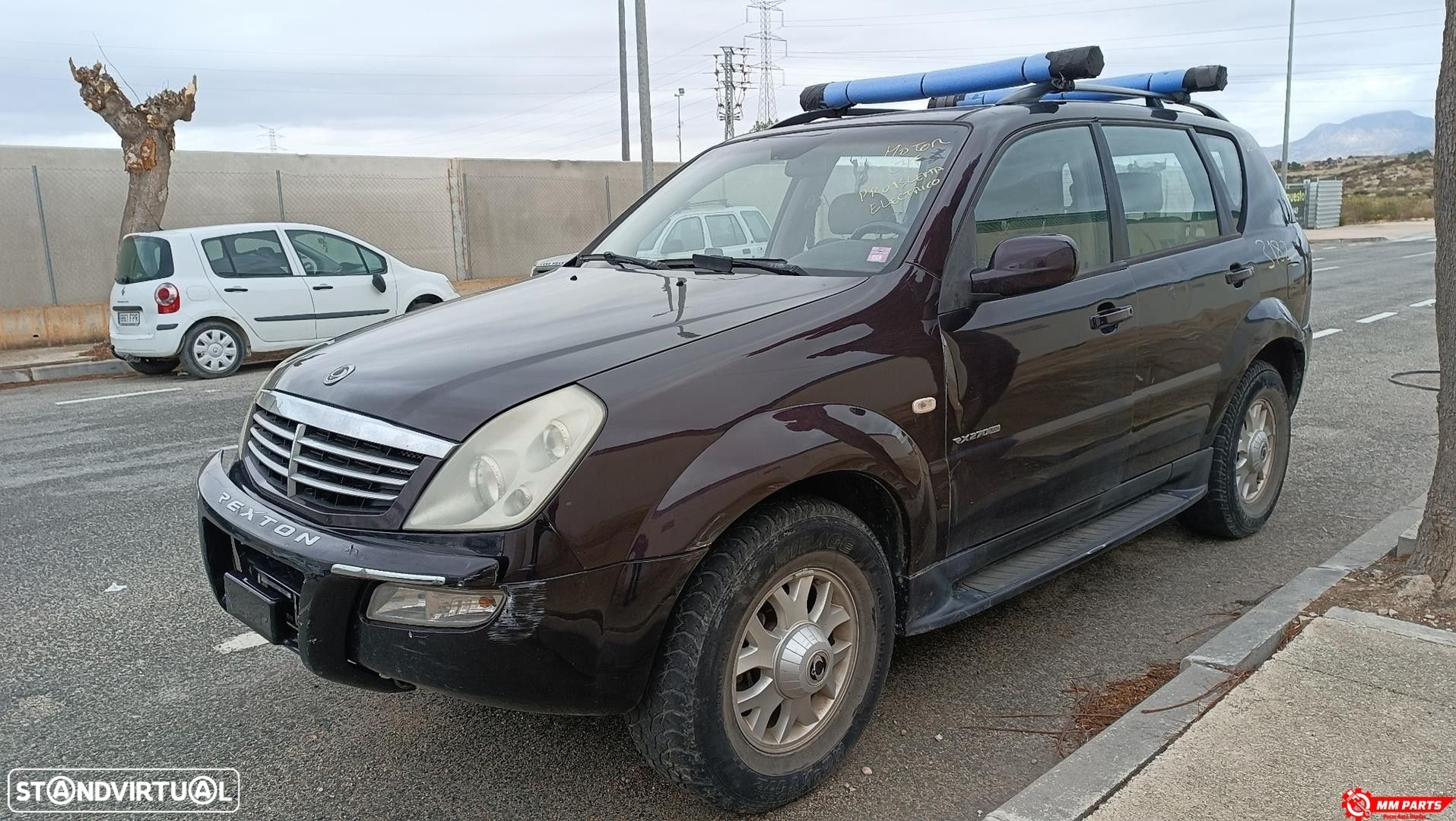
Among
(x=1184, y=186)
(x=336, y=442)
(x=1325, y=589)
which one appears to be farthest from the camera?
(x=1184, y=186)

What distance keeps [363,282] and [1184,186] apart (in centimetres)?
972

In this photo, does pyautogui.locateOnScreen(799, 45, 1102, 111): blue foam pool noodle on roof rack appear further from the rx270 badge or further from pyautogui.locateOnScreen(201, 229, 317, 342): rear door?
pyautogui.locateOnScreen(201, 229, 317, 342): rear door

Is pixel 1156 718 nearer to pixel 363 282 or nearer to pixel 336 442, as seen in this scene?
pixel 336 442

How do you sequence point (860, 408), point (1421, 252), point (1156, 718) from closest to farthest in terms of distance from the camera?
point (860, 408), point (1156, 718), point (1421, 252)

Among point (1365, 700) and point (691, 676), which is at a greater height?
point (691, 676)

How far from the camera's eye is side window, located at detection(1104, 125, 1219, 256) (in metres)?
4.07

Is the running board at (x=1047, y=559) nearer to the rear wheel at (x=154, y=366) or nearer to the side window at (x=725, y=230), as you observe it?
the side window at (x=725, y=230)

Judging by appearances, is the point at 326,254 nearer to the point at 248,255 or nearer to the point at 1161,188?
the point at 248,255

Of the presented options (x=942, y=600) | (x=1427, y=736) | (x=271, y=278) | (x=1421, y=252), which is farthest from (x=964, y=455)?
(x=1421, y=252)

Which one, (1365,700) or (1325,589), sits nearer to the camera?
(1365,700)

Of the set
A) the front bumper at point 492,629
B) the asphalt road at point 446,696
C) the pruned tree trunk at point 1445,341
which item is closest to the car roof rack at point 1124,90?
the pruned tree trunk at point 1445,341

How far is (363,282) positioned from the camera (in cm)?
1212

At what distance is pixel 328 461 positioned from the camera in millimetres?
2676

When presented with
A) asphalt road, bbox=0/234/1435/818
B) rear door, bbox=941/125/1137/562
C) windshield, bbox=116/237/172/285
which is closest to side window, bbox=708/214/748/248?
rear door, bbox=941/125/1137/562
